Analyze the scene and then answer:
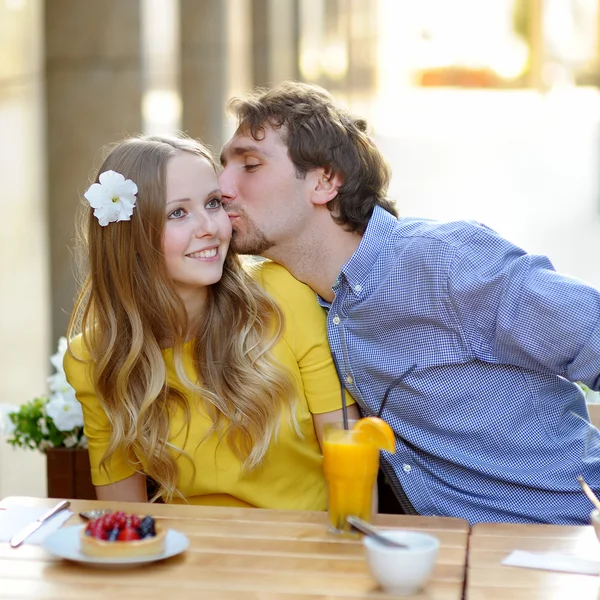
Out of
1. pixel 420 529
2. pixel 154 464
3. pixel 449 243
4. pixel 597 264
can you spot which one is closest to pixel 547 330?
pixel 449 243

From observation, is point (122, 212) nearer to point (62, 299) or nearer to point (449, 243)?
point (449, 243)

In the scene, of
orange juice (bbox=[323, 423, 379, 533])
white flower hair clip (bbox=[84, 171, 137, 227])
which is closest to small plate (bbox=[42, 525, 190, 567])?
orange juice (bbox=[323, 423, 379, 533])

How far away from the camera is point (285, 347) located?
7.93 ft

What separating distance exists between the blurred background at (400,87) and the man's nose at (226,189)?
256 cm

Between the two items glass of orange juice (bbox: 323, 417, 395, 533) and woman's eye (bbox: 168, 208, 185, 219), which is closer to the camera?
glass of orange juice (bbox: 323, 417, 395, 533)

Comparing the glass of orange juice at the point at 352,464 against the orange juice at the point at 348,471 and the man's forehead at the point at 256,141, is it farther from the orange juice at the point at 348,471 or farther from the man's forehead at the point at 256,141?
the man's forehead at the point at 256,141

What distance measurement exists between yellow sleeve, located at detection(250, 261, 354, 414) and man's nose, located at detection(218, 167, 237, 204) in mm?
248

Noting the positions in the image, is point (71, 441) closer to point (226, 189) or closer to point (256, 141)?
point (226, 189)

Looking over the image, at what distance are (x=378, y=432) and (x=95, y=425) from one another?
958mm

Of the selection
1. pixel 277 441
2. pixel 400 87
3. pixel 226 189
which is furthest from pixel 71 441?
pixel 400 87

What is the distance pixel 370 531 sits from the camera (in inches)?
62.6

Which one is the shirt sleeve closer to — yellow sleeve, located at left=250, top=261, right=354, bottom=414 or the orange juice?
yellow sleeve, located at left=250, top=261, right=354, bottom=414

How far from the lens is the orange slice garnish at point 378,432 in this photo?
5.60 feet

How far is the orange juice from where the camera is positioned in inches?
68.2
